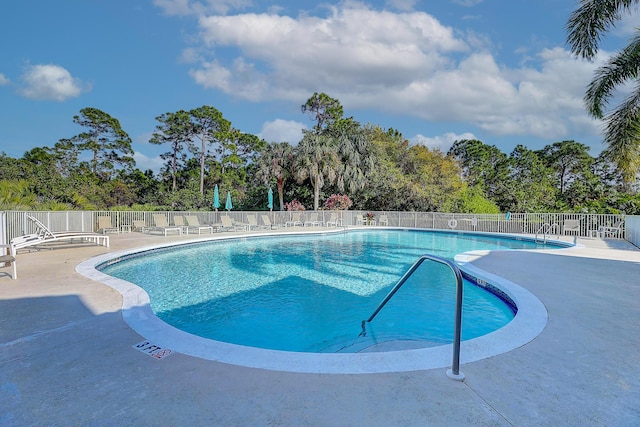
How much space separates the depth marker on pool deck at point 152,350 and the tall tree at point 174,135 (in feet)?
102

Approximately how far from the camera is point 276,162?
24359mm

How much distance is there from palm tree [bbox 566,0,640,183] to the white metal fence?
3.75 meters

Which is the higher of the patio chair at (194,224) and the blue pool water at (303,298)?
the patio chair at (194,224)

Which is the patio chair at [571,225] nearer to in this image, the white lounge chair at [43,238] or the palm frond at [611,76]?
the palm frond at [611,76]

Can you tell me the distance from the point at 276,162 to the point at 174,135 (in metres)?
14.1

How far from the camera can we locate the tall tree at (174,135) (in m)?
32.0

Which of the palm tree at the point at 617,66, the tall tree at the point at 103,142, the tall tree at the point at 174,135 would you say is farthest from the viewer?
the tall tree at the point at 174,135

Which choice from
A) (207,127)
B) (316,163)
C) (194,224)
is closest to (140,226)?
(194,224)

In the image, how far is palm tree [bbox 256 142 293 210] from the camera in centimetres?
2436

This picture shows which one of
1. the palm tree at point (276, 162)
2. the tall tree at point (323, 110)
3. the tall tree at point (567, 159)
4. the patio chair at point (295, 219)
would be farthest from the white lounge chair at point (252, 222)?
the tall tree at point (567, 159)

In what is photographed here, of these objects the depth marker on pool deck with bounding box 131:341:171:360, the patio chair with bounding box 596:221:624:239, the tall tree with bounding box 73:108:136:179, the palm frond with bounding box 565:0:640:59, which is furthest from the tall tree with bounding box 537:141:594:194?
the tall tree with bounding box 73:108:136:179

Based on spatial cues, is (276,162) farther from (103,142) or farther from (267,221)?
(103,142)

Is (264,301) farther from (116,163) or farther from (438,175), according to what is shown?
(116,163)

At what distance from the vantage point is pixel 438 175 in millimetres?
29391
